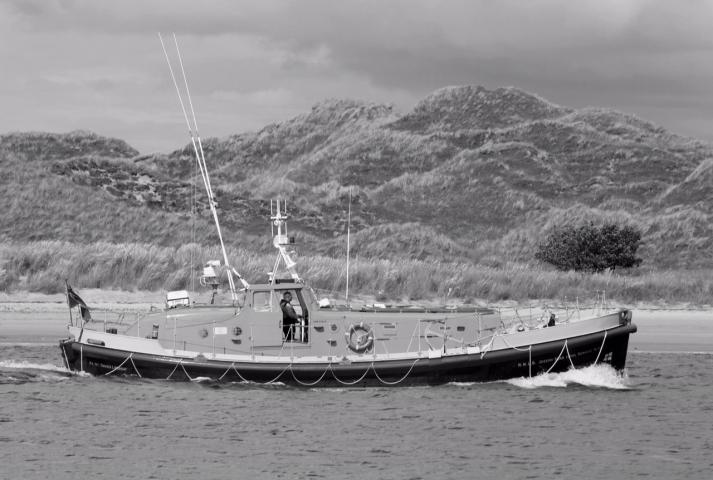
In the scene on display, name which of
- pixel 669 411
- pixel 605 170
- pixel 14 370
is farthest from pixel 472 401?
pixel 605 170

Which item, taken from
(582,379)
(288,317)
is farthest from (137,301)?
(582,379)

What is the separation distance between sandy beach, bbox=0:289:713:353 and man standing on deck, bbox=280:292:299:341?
25.3ft

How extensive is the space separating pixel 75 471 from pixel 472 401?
805cm

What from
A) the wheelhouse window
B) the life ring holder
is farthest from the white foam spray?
the wheelhouse window

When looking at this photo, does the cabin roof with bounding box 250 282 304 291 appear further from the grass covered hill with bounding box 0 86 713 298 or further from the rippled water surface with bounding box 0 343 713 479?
the grass covered hill with bounding box 0 86 713 298

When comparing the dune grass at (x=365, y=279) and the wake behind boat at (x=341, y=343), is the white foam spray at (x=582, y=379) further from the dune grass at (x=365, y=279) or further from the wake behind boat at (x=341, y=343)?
the dune grass at (x=365, y=279)

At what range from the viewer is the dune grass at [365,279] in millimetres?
38031

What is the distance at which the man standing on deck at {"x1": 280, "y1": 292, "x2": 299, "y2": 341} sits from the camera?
928 inches

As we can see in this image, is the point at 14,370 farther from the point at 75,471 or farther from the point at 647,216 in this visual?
the point at 647,216

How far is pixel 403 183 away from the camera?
299 ft

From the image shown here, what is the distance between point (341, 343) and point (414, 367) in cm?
150

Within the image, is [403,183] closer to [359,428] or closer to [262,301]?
[262,301]

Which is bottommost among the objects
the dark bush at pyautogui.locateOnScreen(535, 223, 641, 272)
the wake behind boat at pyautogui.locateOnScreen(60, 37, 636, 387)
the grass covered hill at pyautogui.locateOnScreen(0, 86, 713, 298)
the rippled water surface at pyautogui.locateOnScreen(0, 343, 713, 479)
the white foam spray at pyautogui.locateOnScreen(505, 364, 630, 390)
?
the rippled water surface at pyautogui.locateOnScreen(0, 343, 713, 479)

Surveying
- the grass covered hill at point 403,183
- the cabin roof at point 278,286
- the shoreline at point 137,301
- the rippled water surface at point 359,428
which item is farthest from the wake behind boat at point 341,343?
the grass covered hill at point 403,183
